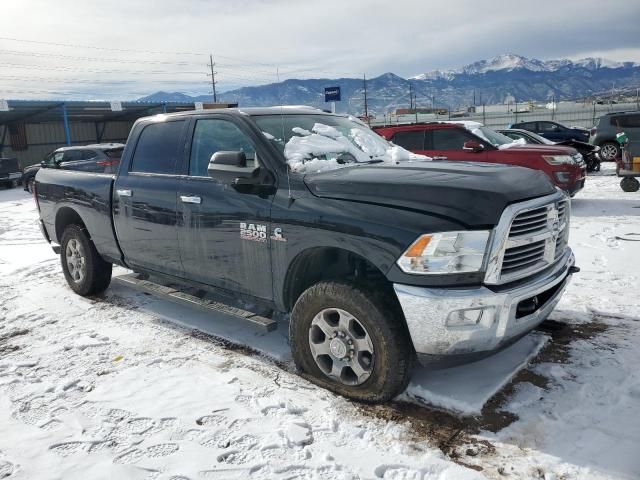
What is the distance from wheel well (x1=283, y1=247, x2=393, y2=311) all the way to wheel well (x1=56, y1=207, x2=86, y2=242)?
10.5 ft

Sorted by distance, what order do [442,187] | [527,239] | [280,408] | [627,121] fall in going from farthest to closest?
1. [627,121]
2. [280,408]
3. [527,239]
4. [442,187]

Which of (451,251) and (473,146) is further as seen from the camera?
(473,146)

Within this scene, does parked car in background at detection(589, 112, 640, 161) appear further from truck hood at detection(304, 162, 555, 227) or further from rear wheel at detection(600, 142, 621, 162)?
truck hood at detection(304, 162, 555, 227)

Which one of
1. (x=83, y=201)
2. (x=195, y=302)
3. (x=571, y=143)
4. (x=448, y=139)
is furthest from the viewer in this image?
(x=571, y=143)

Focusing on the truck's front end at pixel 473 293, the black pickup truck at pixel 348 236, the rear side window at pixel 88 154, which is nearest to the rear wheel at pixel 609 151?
the black pickup truck at pixel 348 236

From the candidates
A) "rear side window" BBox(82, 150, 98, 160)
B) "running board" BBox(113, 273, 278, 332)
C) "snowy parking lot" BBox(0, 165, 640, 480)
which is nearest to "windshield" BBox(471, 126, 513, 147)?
"snowy parking lot" BBox(0, 165, 640, 480)

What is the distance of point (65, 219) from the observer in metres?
5.77

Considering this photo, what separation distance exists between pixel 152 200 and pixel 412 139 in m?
7.00

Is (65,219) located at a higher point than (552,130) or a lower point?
lower

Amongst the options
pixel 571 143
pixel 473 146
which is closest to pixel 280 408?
pixel 473 146

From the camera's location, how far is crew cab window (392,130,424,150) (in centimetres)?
1019

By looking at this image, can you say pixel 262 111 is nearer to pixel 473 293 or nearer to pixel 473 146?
pixel 473 293

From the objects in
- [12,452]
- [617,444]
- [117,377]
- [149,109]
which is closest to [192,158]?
[117,377]

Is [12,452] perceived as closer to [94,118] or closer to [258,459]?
[258,459]
